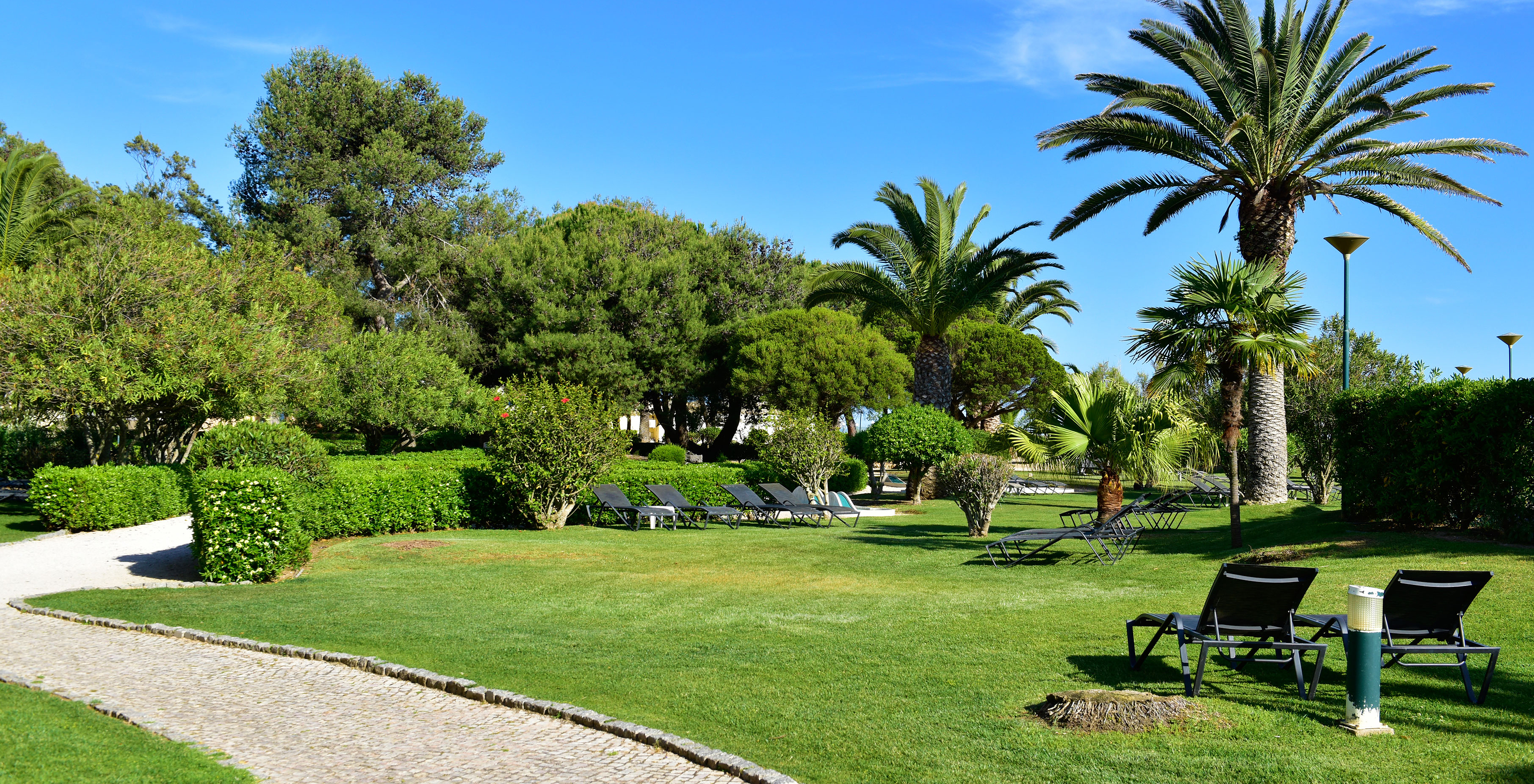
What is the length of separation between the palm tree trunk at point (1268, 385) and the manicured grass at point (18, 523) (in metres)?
20.8

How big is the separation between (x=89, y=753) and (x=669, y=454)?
97.1 ft

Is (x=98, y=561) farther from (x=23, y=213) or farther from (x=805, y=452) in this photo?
(x=23, y=213)

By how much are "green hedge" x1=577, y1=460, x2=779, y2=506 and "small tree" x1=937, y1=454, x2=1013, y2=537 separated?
5870 mm

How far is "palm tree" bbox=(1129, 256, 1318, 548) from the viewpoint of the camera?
43.2ft

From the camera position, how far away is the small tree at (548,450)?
17.5m

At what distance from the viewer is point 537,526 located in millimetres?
18141

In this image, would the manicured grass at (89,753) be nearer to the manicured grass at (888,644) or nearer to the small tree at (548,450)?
the manicured grass at (888,644)

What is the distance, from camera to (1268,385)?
17.9 meters

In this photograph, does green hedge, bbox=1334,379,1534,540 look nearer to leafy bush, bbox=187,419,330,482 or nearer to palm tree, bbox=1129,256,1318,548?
palm tree, bbox=1129,256,1318,548

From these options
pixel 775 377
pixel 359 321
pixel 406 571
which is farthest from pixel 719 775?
pixel 359 321

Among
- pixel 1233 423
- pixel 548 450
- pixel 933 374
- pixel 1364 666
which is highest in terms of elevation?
pixel 933 374

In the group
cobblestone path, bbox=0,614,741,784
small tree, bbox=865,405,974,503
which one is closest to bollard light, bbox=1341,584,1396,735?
cobblestone path, bbox=0,614,741,784

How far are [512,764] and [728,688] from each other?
1.68 metres

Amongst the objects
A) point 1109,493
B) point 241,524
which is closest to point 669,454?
point 1109,493
